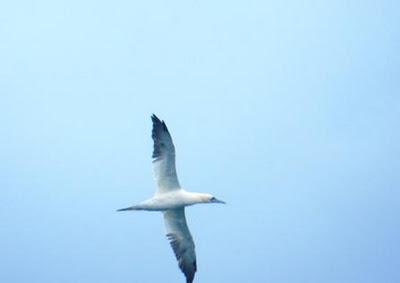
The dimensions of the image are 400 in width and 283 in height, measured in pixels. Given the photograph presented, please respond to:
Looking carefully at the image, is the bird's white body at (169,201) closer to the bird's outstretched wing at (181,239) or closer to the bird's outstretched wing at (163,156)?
the bird's outstretched wing at (163,156)

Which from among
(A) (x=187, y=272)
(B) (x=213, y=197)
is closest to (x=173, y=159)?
(B) (x=213, y=197)

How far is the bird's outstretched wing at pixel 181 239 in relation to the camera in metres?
30.5

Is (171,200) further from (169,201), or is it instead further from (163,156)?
(163,156)

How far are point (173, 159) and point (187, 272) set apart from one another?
522cm

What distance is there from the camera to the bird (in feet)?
94.4

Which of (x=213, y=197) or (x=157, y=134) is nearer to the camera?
(x=157, y=134)

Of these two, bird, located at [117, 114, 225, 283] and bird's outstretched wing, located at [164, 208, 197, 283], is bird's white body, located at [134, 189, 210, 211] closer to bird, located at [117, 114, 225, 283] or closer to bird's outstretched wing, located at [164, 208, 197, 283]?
bird, located at [117, 114, 225, 283]

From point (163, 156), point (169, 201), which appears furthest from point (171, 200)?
point (163, 156)

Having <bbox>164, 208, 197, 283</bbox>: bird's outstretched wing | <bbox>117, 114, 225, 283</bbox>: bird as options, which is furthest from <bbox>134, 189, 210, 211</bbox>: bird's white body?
<bbox>164, 208, 197, 283</bbox>: bird's outstretched wing

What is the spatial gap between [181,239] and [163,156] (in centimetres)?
401

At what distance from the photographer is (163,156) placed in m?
28.9

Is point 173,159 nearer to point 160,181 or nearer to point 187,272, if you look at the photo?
point 160,181

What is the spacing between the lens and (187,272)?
3081 cm

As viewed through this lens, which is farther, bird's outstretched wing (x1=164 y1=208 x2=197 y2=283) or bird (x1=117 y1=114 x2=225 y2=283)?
bird's outstretched wing (x1=164 y1=208 x2=197 y2=283)
